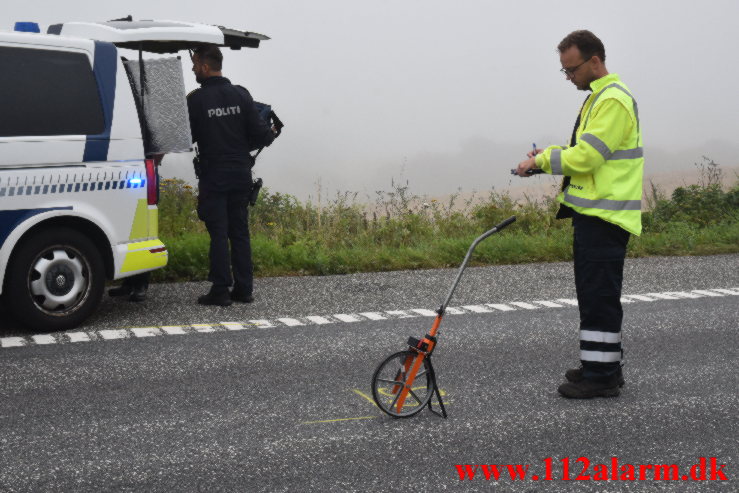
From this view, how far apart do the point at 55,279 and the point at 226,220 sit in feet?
5.66

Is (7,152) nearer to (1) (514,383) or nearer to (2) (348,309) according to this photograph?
(2) (348,309)

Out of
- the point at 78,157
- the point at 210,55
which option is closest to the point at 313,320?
A: the point at 78,157

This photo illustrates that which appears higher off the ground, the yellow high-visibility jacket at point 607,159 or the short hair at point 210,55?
the short hair at point 210,55

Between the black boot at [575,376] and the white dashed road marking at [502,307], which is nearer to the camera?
the black boot at [575,376]

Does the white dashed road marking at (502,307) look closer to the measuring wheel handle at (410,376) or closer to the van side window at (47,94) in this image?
the measuring wheel handle at (410,376)

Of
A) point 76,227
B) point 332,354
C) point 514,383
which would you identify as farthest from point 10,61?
point 514,383

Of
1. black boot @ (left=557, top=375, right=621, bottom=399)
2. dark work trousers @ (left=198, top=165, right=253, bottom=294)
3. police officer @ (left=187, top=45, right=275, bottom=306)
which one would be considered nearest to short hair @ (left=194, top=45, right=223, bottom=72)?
police officer @ (left=187, top=45, right=275, bottom=306)

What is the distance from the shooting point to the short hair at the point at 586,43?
5508mm

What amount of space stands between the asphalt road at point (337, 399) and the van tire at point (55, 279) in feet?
0.58

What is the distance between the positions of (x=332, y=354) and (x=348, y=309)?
5.60 ft

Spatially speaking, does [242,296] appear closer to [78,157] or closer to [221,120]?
[221,120]

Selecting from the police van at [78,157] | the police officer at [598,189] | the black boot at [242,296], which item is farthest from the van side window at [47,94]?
the police officer at [598,189]

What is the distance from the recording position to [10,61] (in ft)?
23.5

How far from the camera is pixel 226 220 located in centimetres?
880
